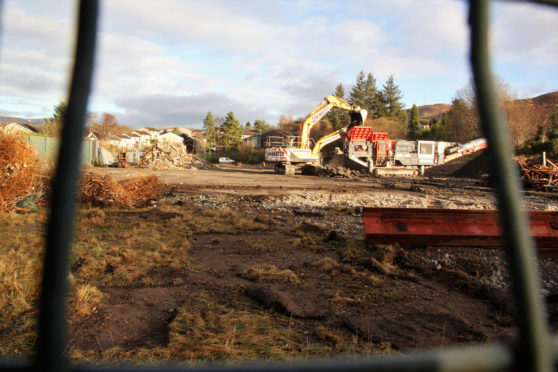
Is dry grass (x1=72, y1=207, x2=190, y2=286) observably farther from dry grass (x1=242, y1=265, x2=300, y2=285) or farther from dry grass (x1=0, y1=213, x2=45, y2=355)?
dry grass (x1=242, y1=265, x2=300, y2=285)

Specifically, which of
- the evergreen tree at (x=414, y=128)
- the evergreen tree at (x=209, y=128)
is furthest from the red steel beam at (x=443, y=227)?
the evergreen tree at (x=209, y=128)

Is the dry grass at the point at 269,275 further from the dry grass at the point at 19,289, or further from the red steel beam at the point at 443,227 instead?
the dry grass at the point at 19,289

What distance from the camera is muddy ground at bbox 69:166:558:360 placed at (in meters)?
2.93

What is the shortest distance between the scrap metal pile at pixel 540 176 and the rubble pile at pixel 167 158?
25.5m

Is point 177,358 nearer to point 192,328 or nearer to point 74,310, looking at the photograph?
point 192,328

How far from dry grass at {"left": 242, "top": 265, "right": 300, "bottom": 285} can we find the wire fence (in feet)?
13.5

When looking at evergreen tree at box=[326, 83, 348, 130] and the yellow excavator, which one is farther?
evergreen tree at box=[326, 83, 348, 130]

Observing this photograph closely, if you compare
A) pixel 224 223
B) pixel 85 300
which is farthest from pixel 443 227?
pixel 85 300

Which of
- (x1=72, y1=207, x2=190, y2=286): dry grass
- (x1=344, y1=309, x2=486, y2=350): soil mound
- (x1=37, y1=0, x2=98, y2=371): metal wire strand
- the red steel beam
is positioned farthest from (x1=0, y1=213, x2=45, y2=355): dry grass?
the red steel beam

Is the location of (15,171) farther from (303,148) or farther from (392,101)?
(392,101)

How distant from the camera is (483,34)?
40 cm

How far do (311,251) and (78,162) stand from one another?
5.76 metres

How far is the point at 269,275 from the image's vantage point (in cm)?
458

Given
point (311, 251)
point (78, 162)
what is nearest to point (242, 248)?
point (311, 251)
